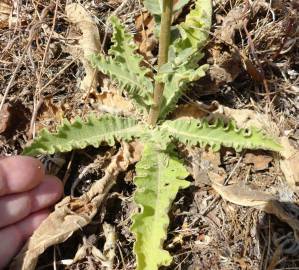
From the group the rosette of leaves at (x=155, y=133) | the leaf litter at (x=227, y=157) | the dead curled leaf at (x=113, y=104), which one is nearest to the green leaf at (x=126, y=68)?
the rosette of leaves at (x=155, y=133)

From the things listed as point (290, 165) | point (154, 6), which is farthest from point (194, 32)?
point (290, 165)

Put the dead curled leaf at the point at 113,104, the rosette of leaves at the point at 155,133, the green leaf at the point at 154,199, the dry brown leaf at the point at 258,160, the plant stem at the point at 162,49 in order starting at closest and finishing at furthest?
the plant stem at the point at 162,49 < the green leaf at the point at 154,199 < the rosette of leaves at the point at 155,133 < the dry brown leaf at the point at 258,160 < the dead curled leaf at the point at 113,104

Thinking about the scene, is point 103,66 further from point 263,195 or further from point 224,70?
point 263,195

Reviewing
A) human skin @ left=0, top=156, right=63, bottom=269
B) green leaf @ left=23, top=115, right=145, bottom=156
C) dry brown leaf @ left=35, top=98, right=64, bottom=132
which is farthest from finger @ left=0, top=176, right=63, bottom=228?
dry brown leaf @ left=35, top=98, right=64, bottom=132

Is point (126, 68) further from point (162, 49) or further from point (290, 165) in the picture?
point (290, 165)

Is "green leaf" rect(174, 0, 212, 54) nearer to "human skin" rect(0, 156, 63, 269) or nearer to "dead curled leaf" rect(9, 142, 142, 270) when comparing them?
"dead curled leaf" rect(9, 142, 142, 270)

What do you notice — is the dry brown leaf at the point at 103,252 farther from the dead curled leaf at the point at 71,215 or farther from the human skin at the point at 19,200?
the human skin at the point at 19,200
